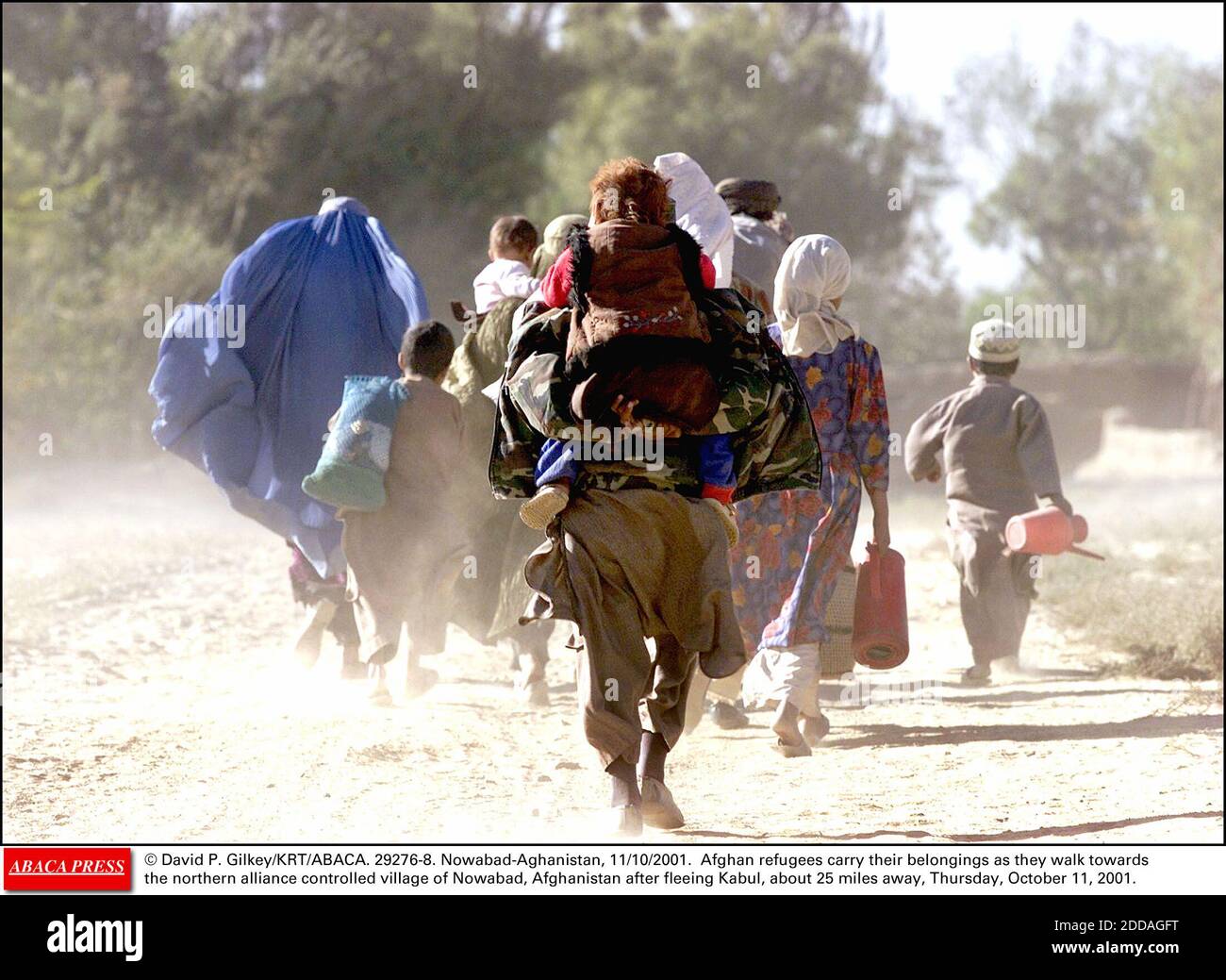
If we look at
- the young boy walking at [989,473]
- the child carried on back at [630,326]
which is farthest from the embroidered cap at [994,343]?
the child carried on back at [630,326]

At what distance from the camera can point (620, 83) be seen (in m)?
31.6

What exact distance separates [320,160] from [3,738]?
20925 millimetres

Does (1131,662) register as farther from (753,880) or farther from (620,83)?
(620,83)

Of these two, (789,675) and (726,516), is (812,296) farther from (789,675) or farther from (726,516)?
(726,516)

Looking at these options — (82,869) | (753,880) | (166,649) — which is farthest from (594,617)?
(166,649)

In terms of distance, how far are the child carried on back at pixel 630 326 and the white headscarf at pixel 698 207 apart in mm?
1276

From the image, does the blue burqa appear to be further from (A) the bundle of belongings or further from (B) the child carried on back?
(B) the child carried on back

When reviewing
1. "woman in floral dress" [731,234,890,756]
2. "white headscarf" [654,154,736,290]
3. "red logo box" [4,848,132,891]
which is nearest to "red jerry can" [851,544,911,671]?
"woman in floral dress" [731,234,890,756]

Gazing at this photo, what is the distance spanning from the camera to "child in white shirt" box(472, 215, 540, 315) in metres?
7.73

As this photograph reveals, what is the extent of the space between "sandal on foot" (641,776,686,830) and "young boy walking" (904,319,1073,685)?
3.48 meters

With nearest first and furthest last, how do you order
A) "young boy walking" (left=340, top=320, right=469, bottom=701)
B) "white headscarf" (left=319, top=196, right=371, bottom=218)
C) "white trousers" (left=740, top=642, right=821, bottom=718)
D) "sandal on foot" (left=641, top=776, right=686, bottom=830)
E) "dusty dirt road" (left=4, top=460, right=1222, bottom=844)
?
"sandal on foot" (left=641, top=776, right=686, bottom=830) < "dusty dirt road" (left=4, top=460, right=1222, bottom=844) < "white trousers" (left=740, top=642, right=821, bottom=718) < "young boy walking" (left=340, top=320, right=469, bottom=701) < "white headscarf" (left=319, top=196, right=371, bottom=218)

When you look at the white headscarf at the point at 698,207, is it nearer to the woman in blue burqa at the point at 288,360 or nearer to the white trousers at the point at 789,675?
the white trousers at the point at 789,675

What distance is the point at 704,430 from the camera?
16.6 feet

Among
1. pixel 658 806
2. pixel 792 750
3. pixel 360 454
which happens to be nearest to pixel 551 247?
pixel 360 454
